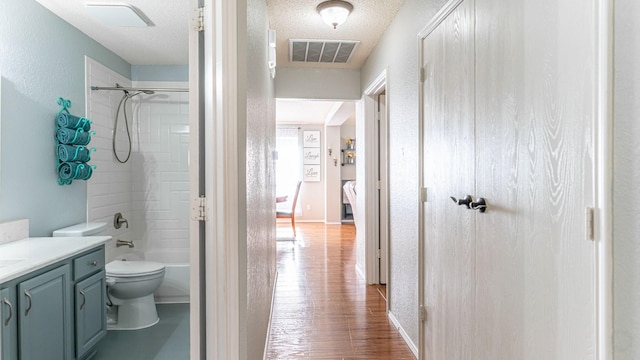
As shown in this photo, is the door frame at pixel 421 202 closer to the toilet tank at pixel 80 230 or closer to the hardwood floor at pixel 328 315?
the hardwood floor at pixel 328 315

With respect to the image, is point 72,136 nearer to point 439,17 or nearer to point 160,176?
point 160,176

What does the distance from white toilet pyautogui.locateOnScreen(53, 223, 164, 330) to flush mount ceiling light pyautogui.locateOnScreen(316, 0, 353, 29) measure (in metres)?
2.44

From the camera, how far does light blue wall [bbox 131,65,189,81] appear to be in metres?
3.48

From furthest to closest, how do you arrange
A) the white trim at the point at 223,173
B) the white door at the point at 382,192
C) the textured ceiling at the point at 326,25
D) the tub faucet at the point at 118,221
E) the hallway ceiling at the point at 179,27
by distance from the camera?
the white door at the point at 382,192 → the tub faucet at the point at 118,221 → the textured ceiling at the point at 326,25 → the hallway ceiling at the point at 179,27 → the white trim at the point at 223,173

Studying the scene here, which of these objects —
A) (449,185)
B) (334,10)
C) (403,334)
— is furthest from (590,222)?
(334,10)

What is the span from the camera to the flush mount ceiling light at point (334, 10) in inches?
98.1

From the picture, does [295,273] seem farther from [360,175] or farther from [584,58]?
[584,58]

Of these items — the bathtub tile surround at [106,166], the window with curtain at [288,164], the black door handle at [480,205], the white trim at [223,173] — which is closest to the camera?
the white trim at [223,173]

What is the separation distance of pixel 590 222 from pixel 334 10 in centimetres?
222

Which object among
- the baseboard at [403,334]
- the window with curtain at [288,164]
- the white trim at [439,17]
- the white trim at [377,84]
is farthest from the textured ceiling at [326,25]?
the window with curtain at [288,164]

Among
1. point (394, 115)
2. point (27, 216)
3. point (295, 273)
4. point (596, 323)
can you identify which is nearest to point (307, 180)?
point (295, 273)

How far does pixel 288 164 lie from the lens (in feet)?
27.2

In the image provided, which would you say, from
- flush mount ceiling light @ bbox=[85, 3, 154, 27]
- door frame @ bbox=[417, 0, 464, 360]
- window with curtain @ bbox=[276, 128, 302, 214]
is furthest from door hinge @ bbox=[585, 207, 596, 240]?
window with curtain @ bbox=[276, 128, 302, 214]

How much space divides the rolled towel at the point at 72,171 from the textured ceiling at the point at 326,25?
191 centimetres
